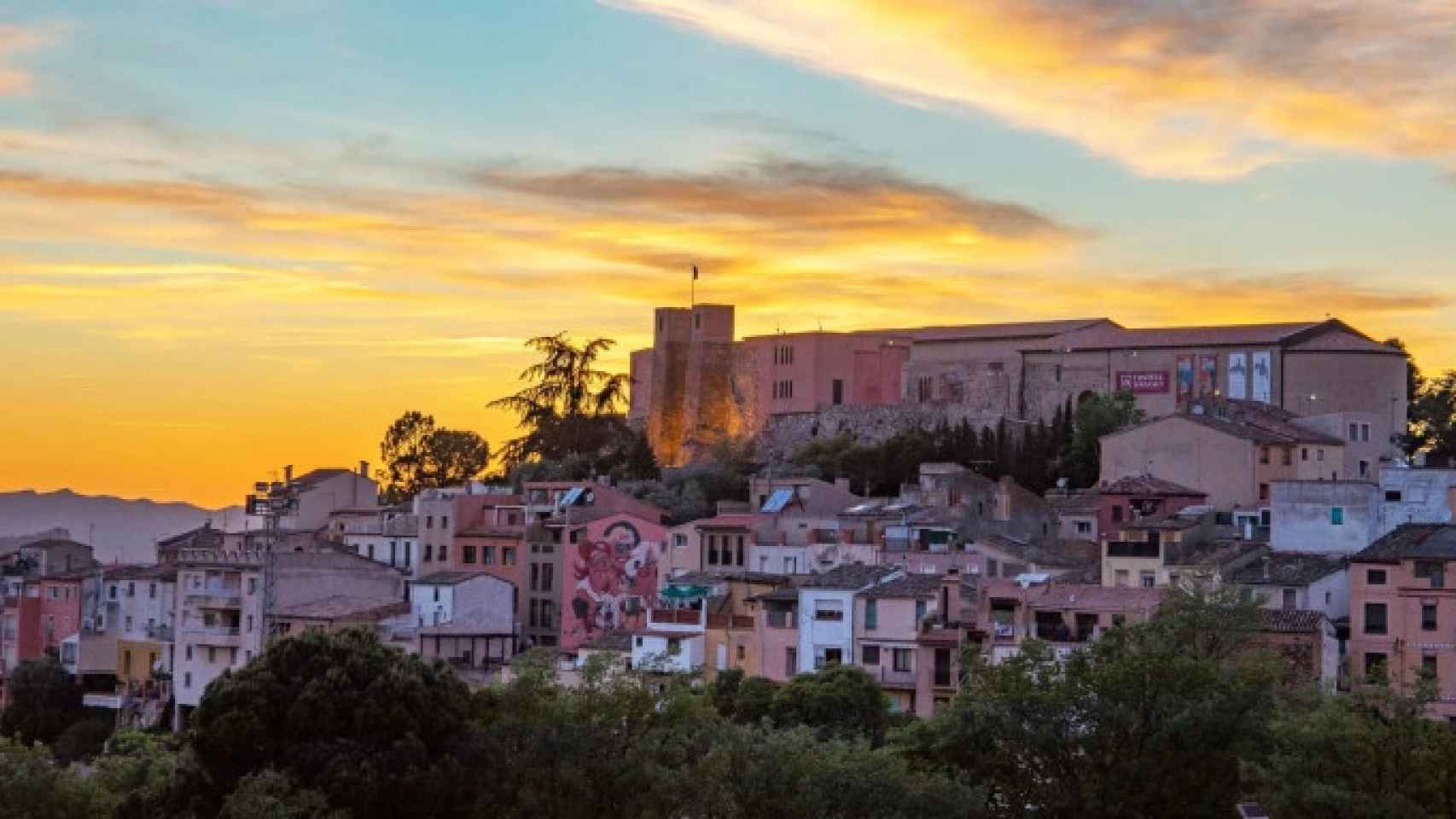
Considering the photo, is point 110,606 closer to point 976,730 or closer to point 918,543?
point 918,543

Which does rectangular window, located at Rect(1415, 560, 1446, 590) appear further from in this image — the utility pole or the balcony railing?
the utility pole

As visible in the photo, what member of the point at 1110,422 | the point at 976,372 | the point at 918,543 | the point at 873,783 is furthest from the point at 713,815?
the point at 976,372

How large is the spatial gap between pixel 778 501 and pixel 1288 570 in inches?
840

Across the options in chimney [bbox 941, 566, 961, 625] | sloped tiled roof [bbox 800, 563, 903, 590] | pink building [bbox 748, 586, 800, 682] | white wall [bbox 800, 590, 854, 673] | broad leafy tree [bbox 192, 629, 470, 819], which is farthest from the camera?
pink building [bbox 748, 586, 800, 682]

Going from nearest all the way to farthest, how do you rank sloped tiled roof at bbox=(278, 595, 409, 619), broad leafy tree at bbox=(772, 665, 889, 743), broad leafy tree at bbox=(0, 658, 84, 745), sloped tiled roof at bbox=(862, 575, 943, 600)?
broad leafy tree at bbox=(772, 665, 889, 743) → sloped tiled roof at bbox=(862, 575, 943, 600) → sloped tiled roof at bbox=(278, 595, 409, 619) → broad leafy tree at bbox=(0, 658, 84, 745)

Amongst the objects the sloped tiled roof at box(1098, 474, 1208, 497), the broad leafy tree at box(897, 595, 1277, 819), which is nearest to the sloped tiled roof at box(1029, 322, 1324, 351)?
the sloped tiled roof at box(1098, 474, 1208, 497)

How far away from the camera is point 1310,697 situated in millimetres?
45250

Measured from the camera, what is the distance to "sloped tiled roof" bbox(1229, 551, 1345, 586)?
56.7m

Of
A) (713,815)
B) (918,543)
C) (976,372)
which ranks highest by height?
(976,372)

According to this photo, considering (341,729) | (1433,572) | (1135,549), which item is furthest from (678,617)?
(341,729)

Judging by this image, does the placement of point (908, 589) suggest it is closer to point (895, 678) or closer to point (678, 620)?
point (895, 678)

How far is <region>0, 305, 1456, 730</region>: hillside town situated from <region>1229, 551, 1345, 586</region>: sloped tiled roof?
10 cm

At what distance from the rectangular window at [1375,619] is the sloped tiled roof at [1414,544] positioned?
0.92 m

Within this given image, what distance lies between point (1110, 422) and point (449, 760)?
45384 millimetres
